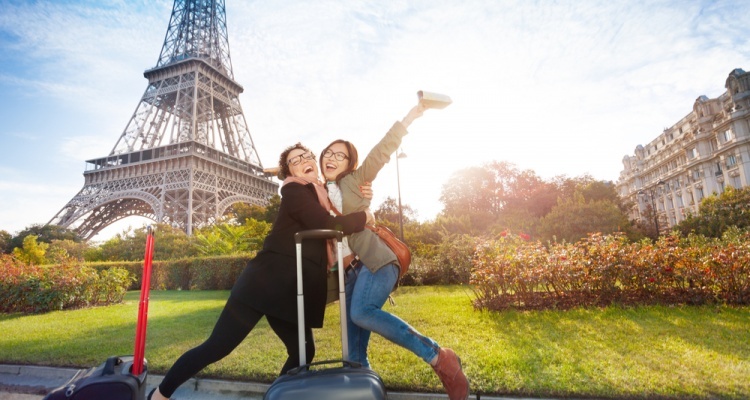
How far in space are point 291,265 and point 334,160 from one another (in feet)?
3.02

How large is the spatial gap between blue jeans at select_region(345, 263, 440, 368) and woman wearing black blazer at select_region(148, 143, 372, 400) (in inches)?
10.4

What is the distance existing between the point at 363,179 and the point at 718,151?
5437 centimetres

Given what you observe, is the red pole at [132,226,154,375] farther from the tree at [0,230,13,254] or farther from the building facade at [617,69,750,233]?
the tree at [0,230,13,254]

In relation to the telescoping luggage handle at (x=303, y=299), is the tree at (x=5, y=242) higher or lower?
higher

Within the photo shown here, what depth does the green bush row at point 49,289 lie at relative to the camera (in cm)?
960

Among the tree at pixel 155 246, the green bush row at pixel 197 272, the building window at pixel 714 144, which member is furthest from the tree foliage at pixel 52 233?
the building window at pixel 714 144

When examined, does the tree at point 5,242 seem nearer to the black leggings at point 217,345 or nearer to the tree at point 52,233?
the tree at point 52,233

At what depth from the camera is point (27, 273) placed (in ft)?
33.4

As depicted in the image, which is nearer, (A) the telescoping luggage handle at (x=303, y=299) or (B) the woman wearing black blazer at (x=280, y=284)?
(A) the telescoping luggage handle at (x=303, y=299)

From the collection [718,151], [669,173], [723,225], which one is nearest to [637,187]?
[669,173]

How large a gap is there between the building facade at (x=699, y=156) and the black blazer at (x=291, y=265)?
3531 centimetres

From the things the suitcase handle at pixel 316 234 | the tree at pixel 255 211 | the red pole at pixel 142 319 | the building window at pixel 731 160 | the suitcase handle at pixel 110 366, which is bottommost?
the suitcase handle at pixel 110 366

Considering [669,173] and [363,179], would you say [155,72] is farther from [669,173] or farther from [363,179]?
[669,173]

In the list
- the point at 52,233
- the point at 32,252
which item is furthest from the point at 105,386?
the point at 52,233
